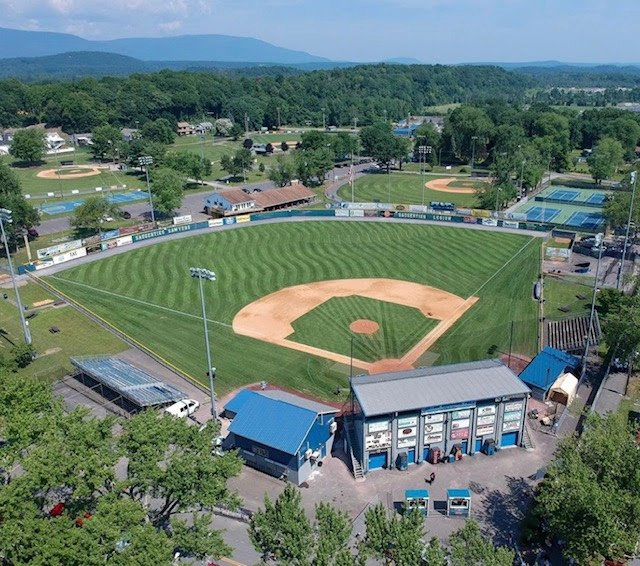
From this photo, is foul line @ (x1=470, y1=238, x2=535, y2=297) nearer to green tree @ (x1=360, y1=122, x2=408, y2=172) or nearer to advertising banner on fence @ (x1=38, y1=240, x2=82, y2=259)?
advertising banner on fence @ (x1=38, y1=240, x2=82, y2=259)

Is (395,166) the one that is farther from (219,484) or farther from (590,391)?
(219,484)

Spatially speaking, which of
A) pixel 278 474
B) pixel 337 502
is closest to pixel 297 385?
pixel 278 474

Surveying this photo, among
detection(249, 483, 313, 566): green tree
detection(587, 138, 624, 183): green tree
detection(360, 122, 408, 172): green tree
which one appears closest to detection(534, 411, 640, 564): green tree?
detection(249, 483, 313, 566): green tree

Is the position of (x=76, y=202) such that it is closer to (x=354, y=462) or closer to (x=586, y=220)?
(x=354, y=462)

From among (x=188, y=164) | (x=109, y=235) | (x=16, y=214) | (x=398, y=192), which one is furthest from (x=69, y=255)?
(x=398, y=192)

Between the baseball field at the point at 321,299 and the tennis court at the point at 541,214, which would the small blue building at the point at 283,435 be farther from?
the tennis court at the point at 541,214
